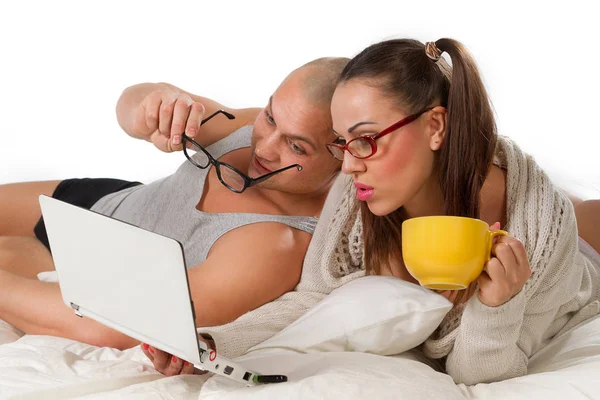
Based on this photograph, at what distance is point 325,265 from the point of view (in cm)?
221

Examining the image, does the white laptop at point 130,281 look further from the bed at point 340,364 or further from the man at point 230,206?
the man at point 230,206

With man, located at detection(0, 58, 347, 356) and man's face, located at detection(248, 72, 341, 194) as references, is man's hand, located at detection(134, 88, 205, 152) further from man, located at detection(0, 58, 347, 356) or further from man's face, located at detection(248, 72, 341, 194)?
man's face, located at detection(248, 72, 341, 194)

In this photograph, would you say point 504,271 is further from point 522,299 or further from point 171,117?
point 171,117

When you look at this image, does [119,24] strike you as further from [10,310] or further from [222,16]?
[10,310]

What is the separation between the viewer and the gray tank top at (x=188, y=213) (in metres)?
2.37

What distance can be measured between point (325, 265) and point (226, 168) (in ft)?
1.41

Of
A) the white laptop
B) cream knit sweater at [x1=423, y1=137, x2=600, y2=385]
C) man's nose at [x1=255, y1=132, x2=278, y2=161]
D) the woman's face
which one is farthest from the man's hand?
cream knit sweater at [x1=423, y1=137, x2=600, y2=385]

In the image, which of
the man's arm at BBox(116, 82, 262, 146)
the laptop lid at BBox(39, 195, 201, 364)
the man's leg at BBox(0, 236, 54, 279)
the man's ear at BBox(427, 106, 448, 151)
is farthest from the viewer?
the man's leg at BBox(0, 236, 54, 279)

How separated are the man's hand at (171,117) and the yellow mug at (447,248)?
0.74 m

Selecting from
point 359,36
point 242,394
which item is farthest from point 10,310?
point 359,36

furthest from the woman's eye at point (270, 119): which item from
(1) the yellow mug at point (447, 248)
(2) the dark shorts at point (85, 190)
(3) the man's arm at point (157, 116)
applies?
Result: (2) the dark shorts at point (85, 190)

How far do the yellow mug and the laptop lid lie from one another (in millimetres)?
473

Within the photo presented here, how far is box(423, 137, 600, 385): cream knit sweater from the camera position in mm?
1859

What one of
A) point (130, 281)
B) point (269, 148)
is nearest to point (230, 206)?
point (269, 148)
